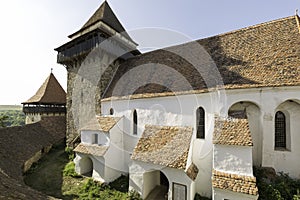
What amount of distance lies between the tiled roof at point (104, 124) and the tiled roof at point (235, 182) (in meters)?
6.31

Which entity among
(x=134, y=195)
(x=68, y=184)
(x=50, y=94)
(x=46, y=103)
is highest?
(x=50, y=94)

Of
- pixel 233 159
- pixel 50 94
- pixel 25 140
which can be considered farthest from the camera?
pixel 50 94

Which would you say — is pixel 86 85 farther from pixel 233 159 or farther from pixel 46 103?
pixel 233 159

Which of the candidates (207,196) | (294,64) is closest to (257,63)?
(294,64)

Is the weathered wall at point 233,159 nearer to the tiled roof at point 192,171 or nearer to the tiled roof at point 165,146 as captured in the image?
the tiled roof at point 192,171

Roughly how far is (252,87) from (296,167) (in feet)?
13.0

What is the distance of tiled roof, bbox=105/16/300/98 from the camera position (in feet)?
24.5

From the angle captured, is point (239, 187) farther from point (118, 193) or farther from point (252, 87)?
point (118, 193)

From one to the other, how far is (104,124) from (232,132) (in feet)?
24.3

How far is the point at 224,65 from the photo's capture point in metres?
9.05

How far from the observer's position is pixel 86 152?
9992mm

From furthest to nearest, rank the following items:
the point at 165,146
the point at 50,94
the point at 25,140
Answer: the point at 50,94, the point at 25,140, the point at 165,146

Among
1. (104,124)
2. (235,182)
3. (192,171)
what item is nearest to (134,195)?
(192,171)

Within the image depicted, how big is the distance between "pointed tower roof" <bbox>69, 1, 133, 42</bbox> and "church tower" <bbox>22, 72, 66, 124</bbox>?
664cm
